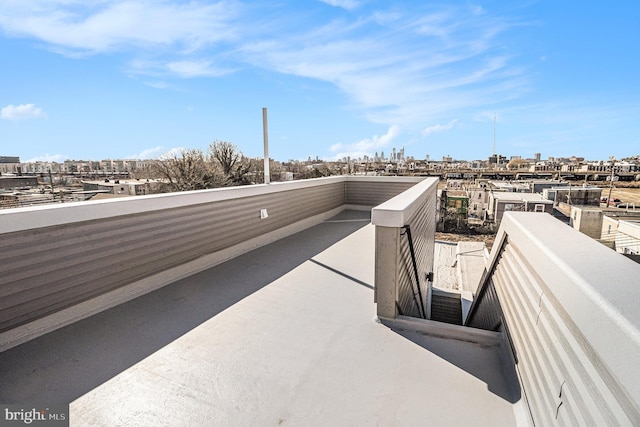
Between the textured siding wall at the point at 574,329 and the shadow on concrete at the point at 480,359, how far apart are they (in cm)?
14

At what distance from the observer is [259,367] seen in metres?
1.83

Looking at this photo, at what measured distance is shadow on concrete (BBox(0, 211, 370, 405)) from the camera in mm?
1710

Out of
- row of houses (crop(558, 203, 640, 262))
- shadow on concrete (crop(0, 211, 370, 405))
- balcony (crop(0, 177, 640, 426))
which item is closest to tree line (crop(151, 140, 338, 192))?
shadow on concrete (crop(0, 211, 370, 405))

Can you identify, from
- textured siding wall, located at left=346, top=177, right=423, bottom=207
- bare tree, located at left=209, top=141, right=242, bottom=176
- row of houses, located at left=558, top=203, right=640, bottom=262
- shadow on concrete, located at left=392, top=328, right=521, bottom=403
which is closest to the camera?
shadow on concrete, located at left=392, top=328, right=521, bottom=403

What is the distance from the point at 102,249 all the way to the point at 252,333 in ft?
4.88

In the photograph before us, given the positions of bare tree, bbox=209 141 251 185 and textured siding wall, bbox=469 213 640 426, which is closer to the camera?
textured siding wall, bbox=469 213 640 426

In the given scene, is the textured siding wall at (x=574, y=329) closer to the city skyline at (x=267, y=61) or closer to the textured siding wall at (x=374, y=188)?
the city skyline at (x=267, y=61)

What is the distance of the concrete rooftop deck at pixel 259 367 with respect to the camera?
1.48 meters

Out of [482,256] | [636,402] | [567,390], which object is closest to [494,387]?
[567,390]

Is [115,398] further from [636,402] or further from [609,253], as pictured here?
[609,253]

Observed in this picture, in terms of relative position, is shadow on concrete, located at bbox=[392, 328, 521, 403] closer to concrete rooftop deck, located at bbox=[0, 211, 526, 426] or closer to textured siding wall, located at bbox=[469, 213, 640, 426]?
concrete rooftop deck, located at bbox=[0, 211, 526, 426]

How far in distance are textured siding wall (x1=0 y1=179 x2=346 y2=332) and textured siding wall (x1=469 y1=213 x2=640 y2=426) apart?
300 centimetres

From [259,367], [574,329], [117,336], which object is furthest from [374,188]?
[574,329]

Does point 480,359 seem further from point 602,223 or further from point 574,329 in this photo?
point 602,223
